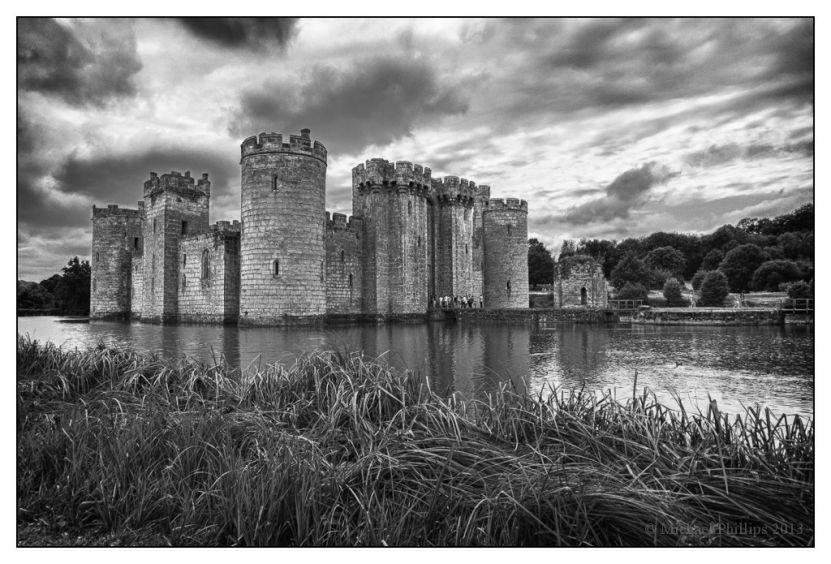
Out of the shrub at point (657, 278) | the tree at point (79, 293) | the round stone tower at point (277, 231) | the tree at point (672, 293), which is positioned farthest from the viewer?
the shrub at point (657, 278)

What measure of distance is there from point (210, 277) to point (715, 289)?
105 ft

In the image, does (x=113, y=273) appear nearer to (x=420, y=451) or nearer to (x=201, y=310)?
(x=201, y=310)

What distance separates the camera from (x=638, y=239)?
7281 centimetres

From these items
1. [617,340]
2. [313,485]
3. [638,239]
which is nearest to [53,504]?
[313,485]

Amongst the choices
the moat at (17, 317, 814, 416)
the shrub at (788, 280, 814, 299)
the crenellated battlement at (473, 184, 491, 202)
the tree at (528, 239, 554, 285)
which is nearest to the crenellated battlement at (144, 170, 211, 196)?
the moat at (17, 317, 814, 416)

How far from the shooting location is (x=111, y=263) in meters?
34.8

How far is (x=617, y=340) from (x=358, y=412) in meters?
15.1

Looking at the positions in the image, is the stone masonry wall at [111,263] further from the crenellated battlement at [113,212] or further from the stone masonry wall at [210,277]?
the stone masonry wall at [210,277]

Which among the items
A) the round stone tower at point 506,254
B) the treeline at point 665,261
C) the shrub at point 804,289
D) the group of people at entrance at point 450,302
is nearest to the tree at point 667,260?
the treeline at point 665,261

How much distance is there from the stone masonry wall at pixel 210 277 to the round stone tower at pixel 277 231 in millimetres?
2329

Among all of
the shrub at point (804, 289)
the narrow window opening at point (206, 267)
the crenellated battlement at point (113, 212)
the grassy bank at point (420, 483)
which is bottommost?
the grassy bank at point (420, 483)

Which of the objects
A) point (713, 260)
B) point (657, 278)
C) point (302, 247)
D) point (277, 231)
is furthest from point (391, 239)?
point (657, 278)

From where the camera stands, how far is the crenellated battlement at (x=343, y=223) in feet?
100.0

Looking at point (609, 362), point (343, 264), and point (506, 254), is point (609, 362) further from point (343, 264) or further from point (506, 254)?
point (506, 254)
